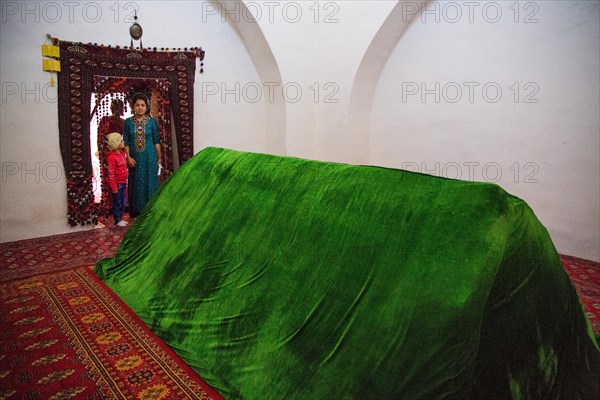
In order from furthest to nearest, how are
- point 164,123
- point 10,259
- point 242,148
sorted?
point 242,148
point 164,123
point 10,259

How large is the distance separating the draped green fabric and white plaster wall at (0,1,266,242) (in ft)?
10.7

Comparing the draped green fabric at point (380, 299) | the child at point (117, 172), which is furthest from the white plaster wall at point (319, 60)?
the draped green fabric at point (380, 299)

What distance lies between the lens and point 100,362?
216 centimetres

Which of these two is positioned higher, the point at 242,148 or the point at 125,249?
the point at 242,148

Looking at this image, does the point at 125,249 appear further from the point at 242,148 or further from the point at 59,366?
the point at 242,148

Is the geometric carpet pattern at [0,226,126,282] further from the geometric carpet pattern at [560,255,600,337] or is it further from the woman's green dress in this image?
the geometric carpet pattern at [560,255,600,337]

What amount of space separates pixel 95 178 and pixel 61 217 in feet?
2.45

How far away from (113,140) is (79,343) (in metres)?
3.26

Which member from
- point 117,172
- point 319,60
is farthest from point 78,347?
point 319,60

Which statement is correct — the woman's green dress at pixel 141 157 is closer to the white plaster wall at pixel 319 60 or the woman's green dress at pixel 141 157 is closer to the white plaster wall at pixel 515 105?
the white plaster wall at pixel 319 60

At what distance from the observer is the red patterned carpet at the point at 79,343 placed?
1944mm

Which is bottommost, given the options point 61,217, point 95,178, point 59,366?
point 59,366

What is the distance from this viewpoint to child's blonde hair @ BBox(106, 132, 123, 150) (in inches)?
202

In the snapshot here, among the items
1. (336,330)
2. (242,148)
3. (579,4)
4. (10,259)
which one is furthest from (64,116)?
(579,4)
